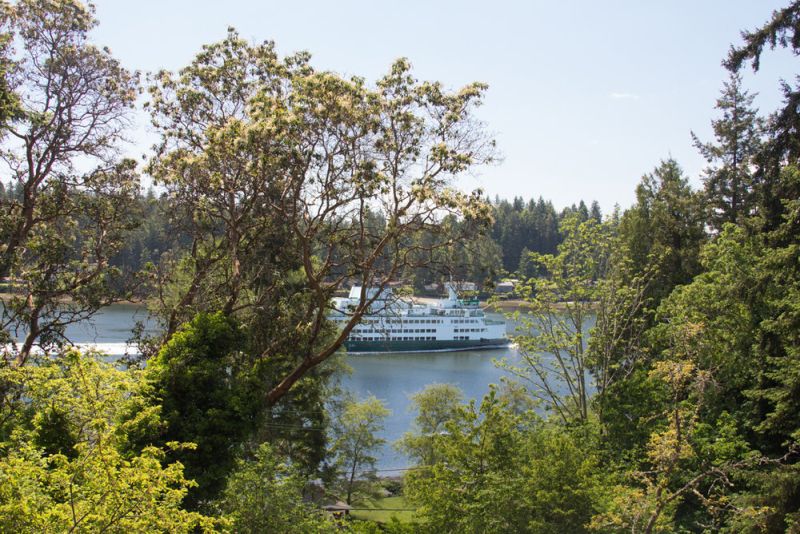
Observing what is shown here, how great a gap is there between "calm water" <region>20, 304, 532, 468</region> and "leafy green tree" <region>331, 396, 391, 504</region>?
9.08 ft

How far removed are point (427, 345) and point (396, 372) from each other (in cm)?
A: 857

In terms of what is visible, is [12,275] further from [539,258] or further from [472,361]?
[472,361]

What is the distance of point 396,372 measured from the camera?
34719mm

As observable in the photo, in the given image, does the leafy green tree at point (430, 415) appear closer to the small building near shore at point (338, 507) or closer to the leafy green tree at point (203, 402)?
the small building near shore at point (338, 507)

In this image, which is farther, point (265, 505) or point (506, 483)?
point (506, 483)

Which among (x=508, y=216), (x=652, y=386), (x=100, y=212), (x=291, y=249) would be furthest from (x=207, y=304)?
(x=508, y=216)

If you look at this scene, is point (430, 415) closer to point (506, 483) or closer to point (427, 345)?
point (506, 483)

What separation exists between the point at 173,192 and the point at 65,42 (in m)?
2.61

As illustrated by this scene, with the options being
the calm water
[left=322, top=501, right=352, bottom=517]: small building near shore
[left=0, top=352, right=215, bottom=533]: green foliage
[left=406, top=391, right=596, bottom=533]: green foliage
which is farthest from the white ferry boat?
[left=0, top=352, right=215, bottom=533]: green foliage

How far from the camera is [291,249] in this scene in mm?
10258

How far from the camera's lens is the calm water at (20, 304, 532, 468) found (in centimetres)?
2522

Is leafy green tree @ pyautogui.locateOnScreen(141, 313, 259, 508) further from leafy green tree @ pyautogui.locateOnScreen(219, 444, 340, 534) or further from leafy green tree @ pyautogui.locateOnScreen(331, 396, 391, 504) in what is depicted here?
leafy green tree @ pyautogui.locateOnScreen(331, 396, 391, 504)

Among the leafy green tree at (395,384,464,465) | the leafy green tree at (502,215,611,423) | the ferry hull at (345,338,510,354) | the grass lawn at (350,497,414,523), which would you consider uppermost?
the leafy green tree at (502,215,611,423)

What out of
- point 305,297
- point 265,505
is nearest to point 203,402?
point 265,505
